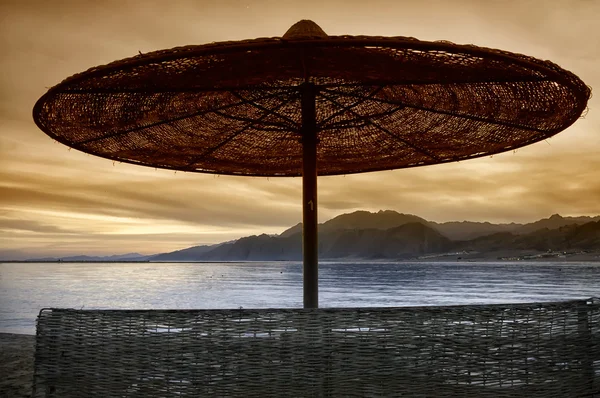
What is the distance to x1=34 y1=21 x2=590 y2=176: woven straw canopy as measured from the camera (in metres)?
3.58

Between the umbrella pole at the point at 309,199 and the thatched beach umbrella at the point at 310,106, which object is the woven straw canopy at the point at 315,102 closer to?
the thatched beach umbrella at the point at 310,106

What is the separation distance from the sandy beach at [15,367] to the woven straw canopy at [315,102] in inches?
93.8

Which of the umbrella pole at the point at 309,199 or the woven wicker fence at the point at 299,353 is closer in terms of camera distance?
the woven wicker fence at the point at 299,353

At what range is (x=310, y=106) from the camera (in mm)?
5402

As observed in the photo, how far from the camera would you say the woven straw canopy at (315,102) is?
358 cm

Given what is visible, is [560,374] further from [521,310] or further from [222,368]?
[222,368]

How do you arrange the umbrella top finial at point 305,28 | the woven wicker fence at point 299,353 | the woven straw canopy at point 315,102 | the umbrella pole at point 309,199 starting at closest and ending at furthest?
the woven wicker fence at point 299,353 < the woven straw canopy at point 315,102 < the umbrella top finial at point 305,28 < the umbrella pole at point 309,199

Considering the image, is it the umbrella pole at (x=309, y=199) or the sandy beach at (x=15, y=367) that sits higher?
the umbrella pole at (x=309, y=199)

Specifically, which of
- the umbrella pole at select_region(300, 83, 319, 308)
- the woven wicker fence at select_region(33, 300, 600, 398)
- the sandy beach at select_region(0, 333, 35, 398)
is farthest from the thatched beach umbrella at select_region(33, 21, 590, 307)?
the sandy beach at select_region(0, 333, 35, 398)

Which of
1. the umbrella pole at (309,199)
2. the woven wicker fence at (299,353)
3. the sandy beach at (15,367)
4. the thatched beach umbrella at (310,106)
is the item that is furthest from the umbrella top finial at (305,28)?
the sandy beach at (15,367)

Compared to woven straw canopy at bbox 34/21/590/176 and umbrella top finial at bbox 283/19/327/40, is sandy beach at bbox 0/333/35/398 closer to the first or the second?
woven straw canopy at bbox 34/21/590/176

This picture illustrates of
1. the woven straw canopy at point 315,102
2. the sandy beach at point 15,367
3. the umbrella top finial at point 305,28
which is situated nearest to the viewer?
the woven straw canopy at point 315,102

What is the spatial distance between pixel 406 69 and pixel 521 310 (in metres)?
1.74

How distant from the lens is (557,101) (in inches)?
182
